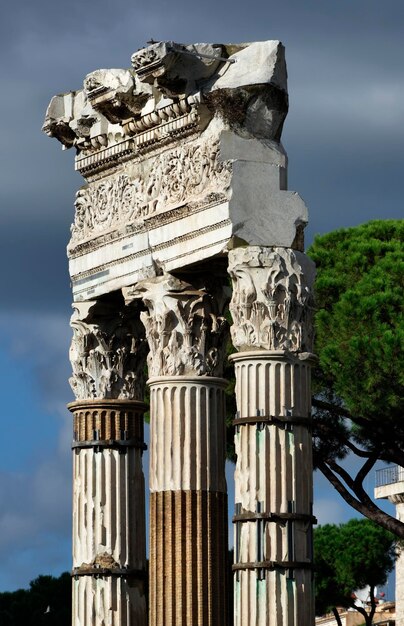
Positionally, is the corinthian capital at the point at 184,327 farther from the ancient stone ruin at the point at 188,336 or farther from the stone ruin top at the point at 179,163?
the stone ruin top at the point at 179,163

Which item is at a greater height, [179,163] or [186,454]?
[179,163]

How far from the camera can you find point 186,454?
2511 centimetres

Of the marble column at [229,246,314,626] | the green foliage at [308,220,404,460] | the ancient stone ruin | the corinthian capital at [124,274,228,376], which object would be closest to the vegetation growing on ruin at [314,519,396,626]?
the green foliage at [308,220,404,460]

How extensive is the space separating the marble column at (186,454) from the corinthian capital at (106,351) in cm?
169

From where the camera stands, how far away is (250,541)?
2355cm

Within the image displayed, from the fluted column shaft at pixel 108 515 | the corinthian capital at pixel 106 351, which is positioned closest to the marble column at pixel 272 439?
the fluted column shaft at pixel 108 515

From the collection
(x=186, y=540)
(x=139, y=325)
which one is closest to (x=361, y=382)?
(x=139, y=325)

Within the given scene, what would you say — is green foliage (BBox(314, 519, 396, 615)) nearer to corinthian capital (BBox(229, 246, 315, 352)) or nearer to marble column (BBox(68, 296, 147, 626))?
marble column (BBox(68, 296, 147, 626))

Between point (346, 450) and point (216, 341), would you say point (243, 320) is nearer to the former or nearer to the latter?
point (216, 341)

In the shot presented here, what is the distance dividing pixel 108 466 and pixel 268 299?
4213 mm

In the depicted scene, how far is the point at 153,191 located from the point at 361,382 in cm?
1583

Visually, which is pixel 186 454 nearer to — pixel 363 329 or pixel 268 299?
pixel 268 299

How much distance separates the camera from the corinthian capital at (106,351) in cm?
2733

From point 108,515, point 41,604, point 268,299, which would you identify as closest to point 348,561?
point 41,604
